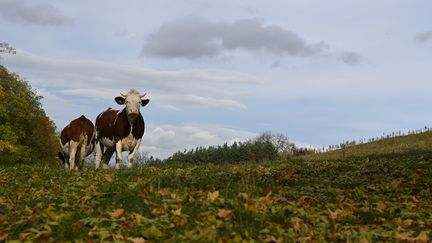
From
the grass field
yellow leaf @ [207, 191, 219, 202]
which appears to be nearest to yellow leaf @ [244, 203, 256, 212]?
the grass field

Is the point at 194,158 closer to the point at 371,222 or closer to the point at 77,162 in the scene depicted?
the point at 77,162

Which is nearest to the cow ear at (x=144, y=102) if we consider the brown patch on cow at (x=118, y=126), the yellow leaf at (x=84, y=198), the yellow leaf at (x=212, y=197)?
the brown patch on cow at (x=118, y=126)

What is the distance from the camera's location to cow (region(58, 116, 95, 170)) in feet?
74.1

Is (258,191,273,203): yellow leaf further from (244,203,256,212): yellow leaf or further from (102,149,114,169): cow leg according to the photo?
(102,149,114,169): cow leg

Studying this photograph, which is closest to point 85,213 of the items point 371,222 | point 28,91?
point 371,222

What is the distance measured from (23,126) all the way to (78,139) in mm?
26552

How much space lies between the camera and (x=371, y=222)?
8.40m

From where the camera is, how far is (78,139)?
2266 cm

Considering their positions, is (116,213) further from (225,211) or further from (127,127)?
(127,127)

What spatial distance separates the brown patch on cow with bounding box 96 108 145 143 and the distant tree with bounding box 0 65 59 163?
21475mm

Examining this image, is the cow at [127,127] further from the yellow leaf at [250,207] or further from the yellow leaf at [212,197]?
the yellow leaf at [250,207]

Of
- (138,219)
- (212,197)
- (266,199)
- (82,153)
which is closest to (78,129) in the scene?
(82,153)

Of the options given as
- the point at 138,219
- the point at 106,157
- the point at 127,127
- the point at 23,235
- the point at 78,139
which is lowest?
the point at 23,235

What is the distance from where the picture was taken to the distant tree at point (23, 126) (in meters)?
42.8
